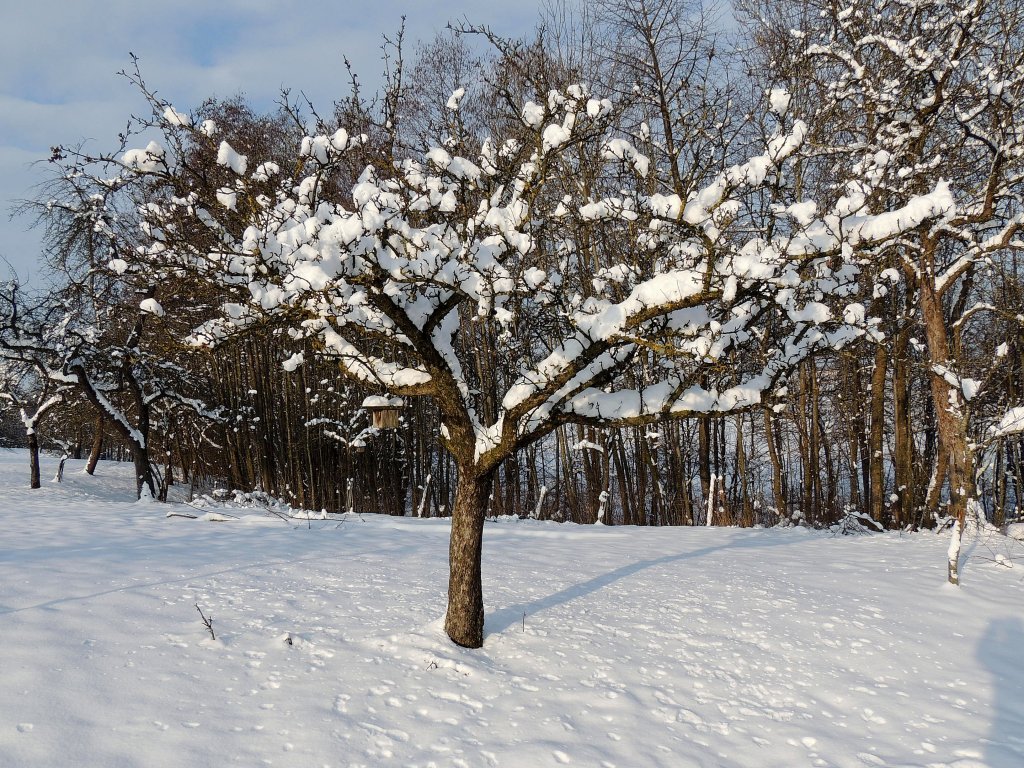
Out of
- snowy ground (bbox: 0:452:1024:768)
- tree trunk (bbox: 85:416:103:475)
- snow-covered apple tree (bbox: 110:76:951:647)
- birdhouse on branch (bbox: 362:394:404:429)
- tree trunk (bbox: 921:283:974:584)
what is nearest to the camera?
snowy ground (bbox: 0:452:1024:768)

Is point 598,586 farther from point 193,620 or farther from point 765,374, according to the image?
point 193,620

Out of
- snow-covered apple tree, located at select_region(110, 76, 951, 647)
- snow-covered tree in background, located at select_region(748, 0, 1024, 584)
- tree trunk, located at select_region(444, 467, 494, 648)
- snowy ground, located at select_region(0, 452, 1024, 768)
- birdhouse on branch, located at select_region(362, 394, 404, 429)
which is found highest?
snow-covered tree in background, located at select_region(748, 0, 1024, 584)

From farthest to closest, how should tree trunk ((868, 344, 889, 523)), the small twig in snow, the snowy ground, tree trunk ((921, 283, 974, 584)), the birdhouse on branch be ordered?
tree trunk ((868, 344, 889, 523)) < tree trunk ((921, 283, 974, 584)) < the birdhouse on branch < the small twig in snow < the snowy ground

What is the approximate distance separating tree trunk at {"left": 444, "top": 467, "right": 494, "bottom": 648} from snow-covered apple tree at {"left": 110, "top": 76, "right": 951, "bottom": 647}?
1 centimetres

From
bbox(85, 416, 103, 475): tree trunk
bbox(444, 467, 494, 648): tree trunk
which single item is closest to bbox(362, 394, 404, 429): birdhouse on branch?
bbox(444, 467, 494, 648): tree trunk

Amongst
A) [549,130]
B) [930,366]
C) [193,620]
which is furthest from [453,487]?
[549,130]

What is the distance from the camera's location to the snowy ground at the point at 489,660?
10.6ft

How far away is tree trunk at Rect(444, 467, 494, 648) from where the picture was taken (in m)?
4.62

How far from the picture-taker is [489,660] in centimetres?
441

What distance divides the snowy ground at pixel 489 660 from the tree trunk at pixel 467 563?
15cm

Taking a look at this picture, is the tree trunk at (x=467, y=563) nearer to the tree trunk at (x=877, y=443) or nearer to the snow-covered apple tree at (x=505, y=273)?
the snow-covered apple tree at (x=505, y=273)

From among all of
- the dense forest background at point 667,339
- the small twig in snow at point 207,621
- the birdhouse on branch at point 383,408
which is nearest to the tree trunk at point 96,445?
the dense forest background at point 667,339

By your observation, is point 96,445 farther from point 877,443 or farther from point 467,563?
point 877,443

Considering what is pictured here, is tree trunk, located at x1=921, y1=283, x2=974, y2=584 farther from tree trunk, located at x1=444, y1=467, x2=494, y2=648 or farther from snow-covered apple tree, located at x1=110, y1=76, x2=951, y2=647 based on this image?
tree trunk, located at x1=444, y1=467, x2=494, y2=648
